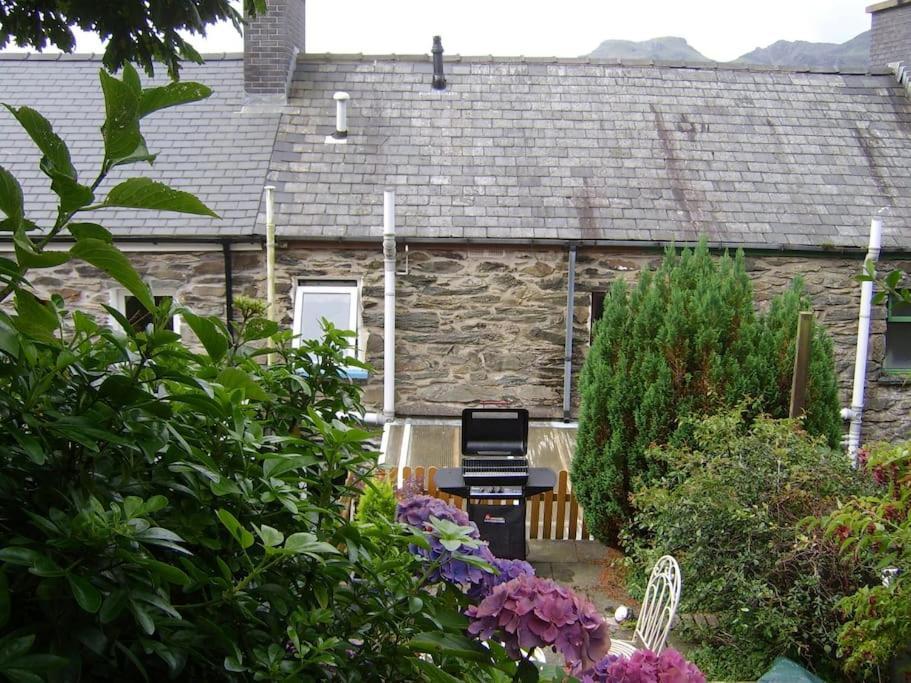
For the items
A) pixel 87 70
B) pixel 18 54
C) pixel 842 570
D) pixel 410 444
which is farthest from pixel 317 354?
pixel 18 54

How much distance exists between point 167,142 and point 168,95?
9.59m

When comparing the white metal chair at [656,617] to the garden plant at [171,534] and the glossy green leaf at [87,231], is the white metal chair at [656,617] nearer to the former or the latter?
the garden plant at [171,534]

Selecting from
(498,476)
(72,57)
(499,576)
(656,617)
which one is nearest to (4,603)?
(499,576)

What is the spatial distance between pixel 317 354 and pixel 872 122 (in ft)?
35.4

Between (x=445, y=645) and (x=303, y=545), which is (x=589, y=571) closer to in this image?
(x=445, y=645)

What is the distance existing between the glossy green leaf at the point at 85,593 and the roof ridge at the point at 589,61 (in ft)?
35.6

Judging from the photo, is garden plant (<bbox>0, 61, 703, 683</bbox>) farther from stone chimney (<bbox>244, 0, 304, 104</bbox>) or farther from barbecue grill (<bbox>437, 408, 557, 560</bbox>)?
stone chimney (<bbox>244, 0, 304, 104</bbox>)

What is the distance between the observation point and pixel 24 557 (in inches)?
40.9

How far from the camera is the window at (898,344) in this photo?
9.45m

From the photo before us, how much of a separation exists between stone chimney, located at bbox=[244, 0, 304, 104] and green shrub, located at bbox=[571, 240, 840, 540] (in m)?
6.14

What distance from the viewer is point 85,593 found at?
3.41ft

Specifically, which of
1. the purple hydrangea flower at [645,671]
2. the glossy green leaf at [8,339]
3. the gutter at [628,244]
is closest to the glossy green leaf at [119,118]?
the glossy green leaf at [8,339]

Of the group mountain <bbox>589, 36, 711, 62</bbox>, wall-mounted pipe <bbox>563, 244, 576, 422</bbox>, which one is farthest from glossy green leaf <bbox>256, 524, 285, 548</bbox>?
mountain <bbox>589, 36, 711, 62</bbox>

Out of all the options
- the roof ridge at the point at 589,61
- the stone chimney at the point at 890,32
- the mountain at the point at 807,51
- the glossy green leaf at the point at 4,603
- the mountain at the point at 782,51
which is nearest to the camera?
the glossy green leaf at the point at 4,603
